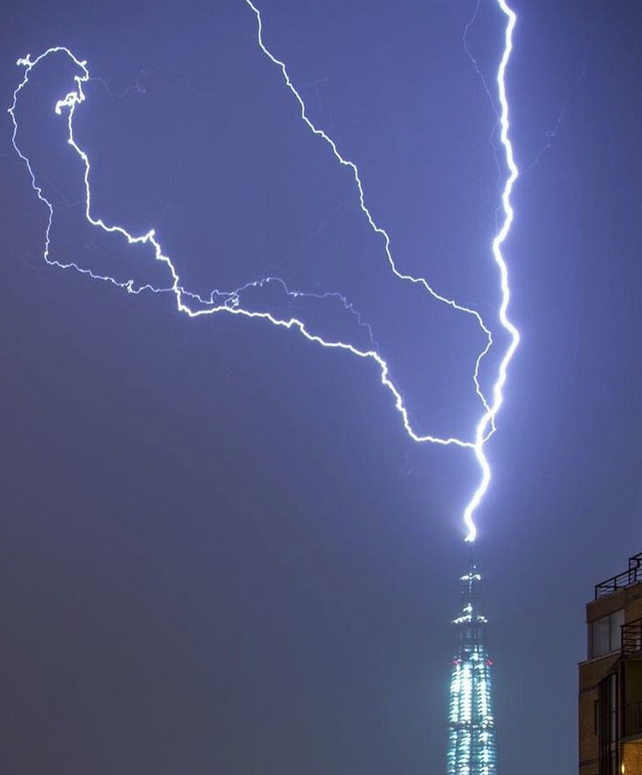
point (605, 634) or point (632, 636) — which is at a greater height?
point (605, 634)

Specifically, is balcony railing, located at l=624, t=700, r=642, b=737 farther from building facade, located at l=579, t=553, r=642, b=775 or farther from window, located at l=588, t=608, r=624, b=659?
window, located at l=588, t=608, r=624, b=659

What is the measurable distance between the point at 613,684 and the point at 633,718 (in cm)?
135

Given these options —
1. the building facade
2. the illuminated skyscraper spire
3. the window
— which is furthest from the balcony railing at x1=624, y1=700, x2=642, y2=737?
the illuminated skyscraper spire

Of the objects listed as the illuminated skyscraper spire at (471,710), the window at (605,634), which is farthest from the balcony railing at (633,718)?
the illuminated skyscraper spire at (471,710)

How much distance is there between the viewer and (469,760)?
3433 inches

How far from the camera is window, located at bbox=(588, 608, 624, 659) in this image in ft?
99.3

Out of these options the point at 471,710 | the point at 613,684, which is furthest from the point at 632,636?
the point at 471,710

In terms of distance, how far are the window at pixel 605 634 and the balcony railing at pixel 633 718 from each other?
2.89m

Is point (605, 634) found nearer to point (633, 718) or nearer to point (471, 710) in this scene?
point (633, 718)

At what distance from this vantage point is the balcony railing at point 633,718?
2655 centimetres

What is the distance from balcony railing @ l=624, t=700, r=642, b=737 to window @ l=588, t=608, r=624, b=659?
2.89 m

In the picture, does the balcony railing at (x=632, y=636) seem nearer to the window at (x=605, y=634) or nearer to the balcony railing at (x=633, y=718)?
the window at (x=605, y=634)

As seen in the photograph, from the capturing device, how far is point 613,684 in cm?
2814

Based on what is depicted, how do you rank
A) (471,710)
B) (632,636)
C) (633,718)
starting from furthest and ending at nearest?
(471,710) < (632,636) < (633,718)
